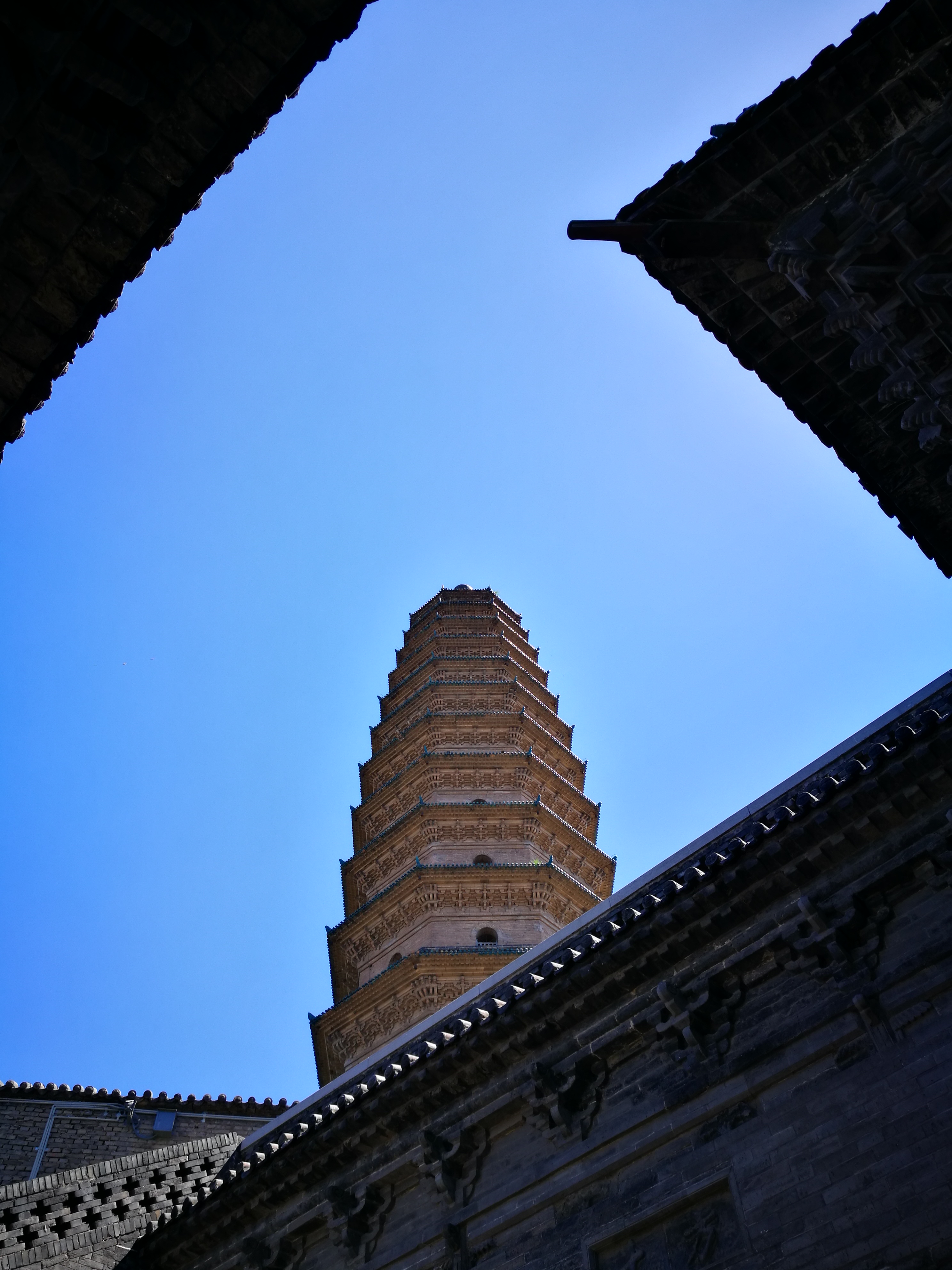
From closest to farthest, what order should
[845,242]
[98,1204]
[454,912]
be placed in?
[845,242] → [98,1204] → [454,912]

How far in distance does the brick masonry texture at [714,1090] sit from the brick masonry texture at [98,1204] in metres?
3.06

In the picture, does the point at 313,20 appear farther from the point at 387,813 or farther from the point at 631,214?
the point at 387,813

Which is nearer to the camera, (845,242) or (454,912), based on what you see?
(845,242)

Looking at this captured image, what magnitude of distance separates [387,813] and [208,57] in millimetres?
23895

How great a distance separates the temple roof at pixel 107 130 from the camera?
12.8ft

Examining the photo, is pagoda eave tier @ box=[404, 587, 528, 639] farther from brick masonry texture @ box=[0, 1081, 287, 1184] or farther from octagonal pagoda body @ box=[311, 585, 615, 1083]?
brick masonry texture @ box=[0, 1081, 287, 1184]

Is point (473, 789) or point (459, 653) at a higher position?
point (459, 653)

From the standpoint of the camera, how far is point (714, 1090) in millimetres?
8969

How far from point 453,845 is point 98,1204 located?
1183cm

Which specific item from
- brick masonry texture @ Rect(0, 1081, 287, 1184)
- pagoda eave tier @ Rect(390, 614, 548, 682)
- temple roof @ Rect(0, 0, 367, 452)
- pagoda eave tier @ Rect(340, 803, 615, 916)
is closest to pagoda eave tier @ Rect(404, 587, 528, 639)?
pagoda eave tier @ Rect(390, 614, 548, 682)

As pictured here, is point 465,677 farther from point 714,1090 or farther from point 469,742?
point 714,1090

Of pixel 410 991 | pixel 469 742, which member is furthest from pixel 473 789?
pixel 410 991

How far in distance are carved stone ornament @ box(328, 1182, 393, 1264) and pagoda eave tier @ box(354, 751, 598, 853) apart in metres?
14.7

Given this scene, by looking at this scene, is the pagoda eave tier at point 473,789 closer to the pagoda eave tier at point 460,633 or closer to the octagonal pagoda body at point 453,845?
the octagonal pagoda body at point 453,845
